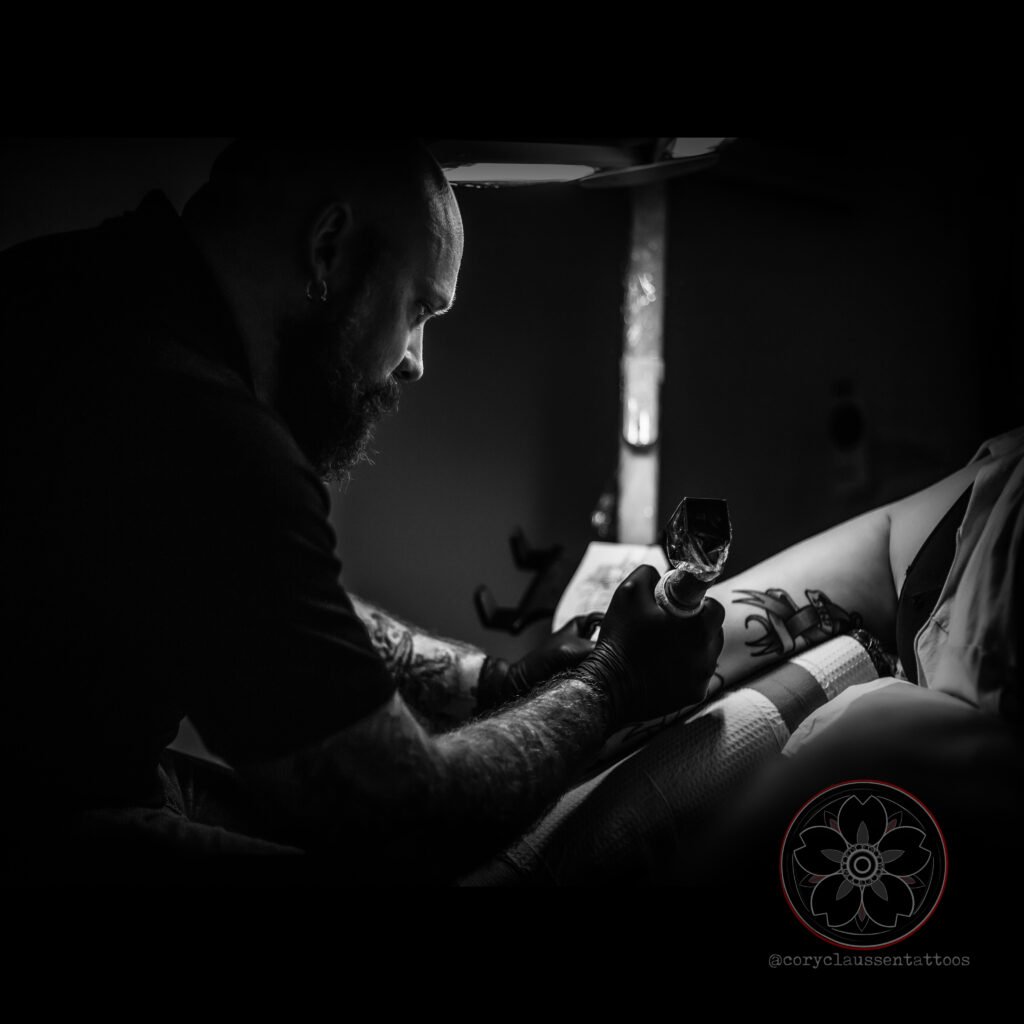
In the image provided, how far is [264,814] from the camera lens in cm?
79

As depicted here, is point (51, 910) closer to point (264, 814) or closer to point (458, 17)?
point (264, 814)

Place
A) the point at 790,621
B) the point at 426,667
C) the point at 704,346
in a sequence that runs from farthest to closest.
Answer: the point at 704,346
the point at 426,667
the point at 790,621

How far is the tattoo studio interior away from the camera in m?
0.75

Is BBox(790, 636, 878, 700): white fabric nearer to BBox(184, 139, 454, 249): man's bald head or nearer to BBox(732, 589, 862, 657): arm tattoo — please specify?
BBox(732, 589, 862, 657): arm tattoo

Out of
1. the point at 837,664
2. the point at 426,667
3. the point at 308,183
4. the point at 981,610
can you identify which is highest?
the point at 308,183

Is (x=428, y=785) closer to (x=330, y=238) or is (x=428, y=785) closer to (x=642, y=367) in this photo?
(x=330, y=238)

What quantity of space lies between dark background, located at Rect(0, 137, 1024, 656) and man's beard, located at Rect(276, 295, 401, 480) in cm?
10

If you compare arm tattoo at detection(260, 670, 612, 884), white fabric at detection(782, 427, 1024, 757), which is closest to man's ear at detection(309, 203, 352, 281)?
arm tattoo at detection(260, 670, 612, 884)

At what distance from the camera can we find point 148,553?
2.22 feet

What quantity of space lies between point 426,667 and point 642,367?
72 centimetres

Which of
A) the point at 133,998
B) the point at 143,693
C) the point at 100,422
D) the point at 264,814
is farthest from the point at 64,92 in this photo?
the point at 133,998

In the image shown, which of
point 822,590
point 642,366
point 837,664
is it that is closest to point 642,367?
point 642,366

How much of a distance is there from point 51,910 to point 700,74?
1074mm

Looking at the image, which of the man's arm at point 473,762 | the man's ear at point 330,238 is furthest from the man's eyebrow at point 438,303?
the man's arm at point 473,762
